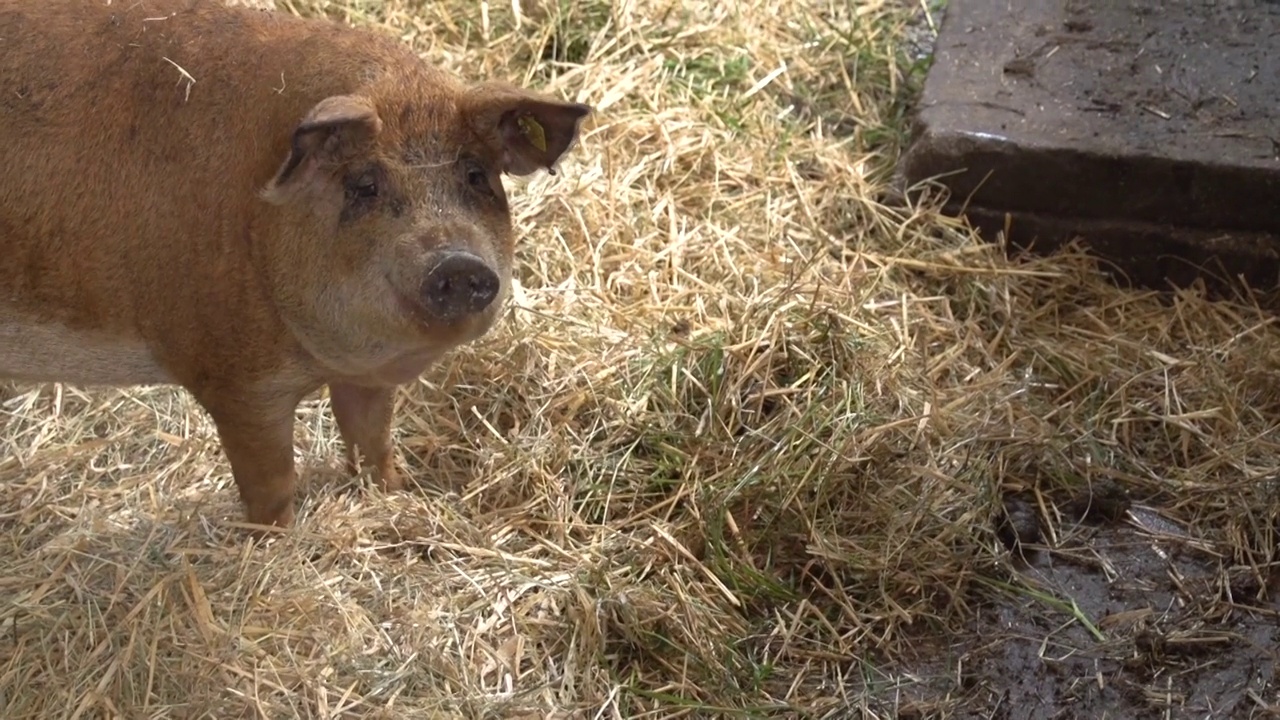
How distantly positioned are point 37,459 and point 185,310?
1.18 metres

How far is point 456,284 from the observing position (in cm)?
317

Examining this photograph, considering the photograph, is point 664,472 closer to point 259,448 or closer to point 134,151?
point 259,448

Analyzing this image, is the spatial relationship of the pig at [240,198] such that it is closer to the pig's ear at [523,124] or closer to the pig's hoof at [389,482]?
the pig's ear at [523,124]

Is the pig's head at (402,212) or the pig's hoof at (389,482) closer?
the pig's head at (402,212)

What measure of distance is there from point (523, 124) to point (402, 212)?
389mm

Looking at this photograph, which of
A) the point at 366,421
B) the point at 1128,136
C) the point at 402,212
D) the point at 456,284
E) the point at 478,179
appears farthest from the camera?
the point at 1128,136

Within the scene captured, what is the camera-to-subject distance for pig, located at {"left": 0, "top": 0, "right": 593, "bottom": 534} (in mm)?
3309

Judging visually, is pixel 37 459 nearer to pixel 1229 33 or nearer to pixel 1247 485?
pixel 1247 485

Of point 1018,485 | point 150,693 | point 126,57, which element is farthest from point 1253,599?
point 126,57

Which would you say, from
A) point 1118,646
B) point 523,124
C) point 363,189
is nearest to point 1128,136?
point 1118,646

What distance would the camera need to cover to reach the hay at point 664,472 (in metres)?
3.72

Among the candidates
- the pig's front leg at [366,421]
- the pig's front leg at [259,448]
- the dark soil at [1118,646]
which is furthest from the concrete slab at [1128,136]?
the pig's front leg at [259,448]

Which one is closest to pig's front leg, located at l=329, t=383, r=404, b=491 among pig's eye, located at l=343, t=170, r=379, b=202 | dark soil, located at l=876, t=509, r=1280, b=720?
pig's eye, located at l=343, t=170, r=379, b=202

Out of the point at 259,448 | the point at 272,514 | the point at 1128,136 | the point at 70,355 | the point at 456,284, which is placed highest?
the point at 456,284
